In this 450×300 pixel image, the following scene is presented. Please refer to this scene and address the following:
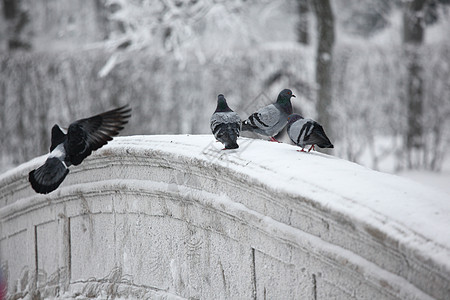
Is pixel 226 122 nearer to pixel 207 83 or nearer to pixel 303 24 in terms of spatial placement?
pixel 207 83

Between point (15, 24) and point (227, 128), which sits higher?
point (15, 24)

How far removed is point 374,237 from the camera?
2709 millimetres

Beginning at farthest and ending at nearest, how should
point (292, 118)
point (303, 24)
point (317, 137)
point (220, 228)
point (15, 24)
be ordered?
1. point (15, 24)
2. point (303, 24)
3. point (292, 118)
4. point (220, 228)
5. point (317, 137)

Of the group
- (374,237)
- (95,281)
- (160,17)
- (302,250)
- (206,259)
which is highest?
(160,17)

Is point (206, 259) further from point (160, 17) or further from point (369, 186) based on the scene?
point (160, 17)

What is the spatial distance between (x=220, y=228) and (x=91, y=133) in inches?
51.4

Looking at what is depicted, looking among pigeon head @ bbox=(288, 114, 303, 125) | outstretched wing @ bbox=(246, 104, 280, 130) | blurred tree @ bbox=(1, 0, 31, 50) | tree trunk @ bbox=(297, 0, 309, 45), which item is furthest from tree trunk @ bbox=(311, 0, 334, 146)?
blurred tree @ bbox=(1, 0, 31, 50)

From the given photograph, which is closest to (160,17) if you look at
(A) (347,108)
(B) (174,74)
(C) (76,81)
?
(B) (174,74)

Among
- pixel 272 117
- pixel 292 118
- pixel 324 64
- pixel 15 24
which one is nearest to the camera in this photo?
pixel 292 118

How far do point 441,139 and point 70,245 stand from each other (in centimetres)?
754

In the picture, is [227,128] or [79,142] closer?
[227,128]

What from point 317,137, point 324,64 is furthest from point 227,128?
point 324,64

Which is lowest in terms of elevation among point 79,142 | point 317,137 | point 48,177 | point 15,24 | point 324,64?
point 48,177

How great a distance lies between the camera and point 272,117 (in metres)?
4.33
